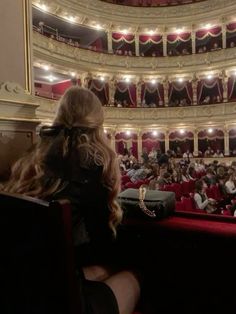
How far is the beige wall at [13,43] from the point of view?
1868 mm

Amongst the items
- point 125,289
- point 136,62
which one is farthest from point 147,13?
point 125,289

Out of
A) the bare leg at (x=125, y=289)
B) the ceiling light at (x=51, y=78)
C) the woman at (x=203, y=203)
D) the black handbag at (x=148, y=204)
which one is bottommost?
the woman at (x=203, y=203)

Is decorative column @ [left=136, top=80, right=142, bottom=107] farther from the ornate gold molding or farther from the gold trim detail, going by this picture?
the ornate gold molding

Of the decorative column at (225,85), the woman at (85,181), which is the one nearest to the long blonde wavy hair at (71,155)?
the woman at (85,181)

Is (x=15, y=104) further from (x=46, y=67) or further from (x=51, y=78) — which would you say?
(x=51, y=78)

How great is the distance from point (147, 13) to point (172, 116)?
16.1 ft

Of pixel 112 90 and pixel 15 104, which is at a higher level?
pixel 112 90

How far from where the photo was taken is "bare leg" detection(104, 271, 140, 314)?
1118 mm

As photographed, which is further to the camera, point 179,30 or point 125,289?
point 179,30

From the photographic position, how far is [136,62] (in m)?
15.4

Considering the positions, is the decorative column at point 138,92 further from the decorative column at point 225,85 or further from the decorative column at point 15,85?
the decorative column at point 15,85

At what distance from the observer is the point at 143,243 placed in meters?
1.39

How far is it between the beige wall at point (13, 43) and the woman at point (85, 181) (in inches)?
29.6

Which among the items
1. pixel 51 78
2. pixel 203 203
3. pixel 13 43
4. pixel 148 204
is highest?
pixel 51 78
